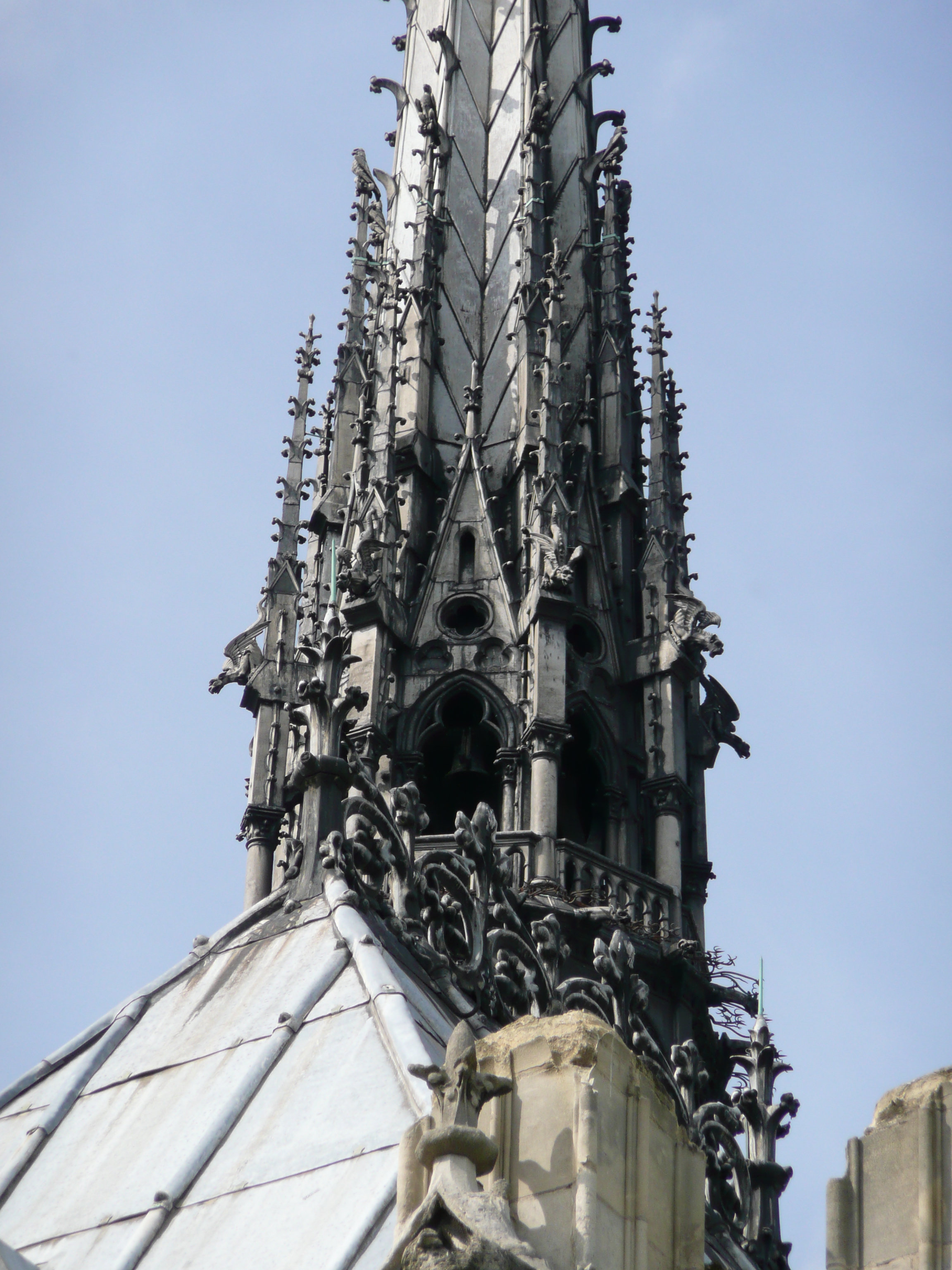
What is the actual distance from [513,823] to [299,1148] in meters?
17.5

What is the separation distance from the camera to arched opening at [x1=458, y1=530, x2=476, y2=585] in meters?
39.3

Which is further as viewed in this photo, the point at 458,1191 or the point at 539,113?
the point at 539,113

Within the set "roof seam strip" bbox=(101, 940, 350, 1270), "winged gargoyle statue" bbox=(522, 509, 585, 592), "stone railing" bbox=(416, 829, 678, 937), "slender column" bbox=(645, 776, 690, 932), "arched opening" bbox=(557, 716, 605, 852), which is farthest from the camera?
"winged gargoyle statue" bbox=(522, 509, 585, 592)

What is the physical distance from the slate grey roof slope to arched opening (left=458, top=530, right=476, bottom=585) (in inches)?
626

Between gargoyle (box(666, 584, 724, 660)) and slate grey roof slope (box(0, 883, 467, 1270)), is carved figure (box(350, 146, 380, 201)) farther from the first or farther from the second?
slate grey roof slope (box(0, 883, 467, 1270))

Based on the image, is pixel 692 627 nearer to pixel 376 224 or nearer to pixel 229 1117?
pixel 376 224

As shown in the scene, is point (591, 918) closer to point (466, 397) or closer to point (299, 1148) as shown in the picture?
point (466, 397)

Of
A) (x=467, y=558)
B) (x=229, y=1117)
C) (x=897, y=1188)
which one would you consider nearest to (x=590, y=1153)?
(x=897, y=1188)

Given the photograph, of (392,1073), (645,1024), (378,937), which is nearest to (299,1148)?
(392,1073)

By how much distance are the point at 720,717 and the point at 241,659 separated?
264 inches

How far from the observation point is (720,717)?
4022cm

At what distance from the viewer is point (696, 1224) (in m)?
15.7

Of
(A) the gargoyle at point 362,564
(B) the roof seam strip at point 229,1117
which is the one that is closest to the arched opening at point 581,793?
(A) the gargoyle at point 362,564

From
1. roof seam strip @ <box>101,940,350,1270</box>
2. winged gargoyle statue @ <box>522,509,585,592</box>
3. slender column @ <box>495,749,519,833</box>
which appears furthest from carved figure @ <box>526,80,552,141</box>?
roof seam strip @ <box>101,940,350,1270</box>
